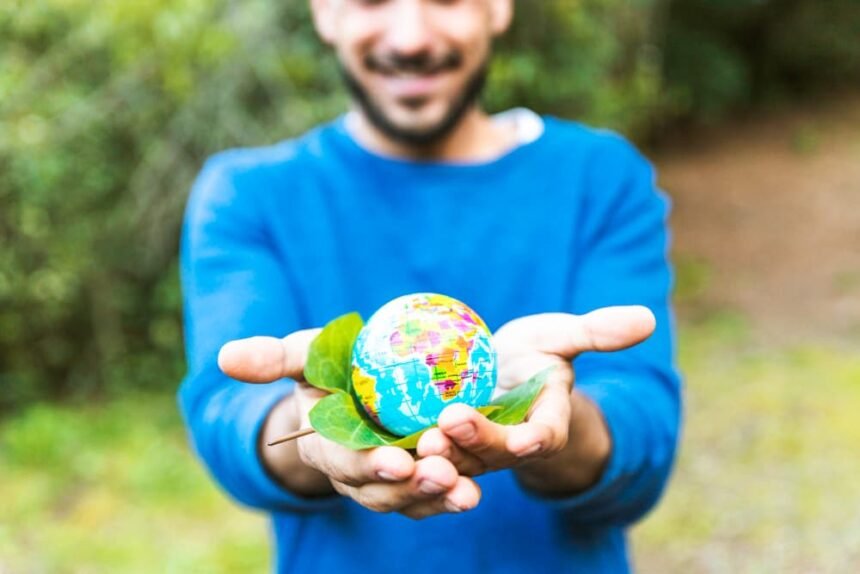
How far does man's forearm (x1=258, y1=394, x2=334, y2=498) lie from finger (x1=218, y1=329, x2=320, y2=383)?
0.18 meters

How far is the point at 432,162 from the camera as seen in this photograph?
8.61ft

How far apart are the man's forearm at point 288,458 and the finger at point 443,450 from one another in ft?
1.23

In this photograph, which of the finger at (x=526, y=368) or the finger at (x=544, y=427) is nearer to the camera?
the finger at (x=544, y=427)

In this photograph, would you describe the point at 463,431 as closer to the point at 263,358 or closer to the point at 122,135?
the point at 263,358

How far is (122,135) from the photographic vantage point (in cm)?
666

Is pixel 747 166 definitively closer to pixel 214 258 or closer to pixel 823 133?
pixel 823 133

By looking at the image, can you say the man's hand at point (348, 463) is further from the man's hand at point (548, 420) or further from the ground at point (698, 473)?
the ground at point (698, 473)

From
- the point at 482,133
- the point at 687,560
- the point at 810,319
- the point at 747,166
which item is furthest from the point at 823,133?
the point at 482,133

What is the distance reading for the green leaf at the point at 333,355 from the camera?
71.4 inches

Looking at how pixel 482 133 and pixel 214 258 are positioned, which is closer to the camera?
pixel 214 258

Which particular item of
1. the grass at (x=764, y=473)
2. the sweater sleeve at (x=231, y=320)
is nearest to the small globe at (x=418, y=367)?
the sweater sleeve at (x=231, y=320)

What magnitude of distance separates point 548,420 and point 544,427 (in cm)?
3

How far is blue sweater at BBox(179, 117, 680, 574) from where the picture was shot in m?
2.19

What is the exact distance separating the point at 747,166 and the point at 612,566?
13.3m
